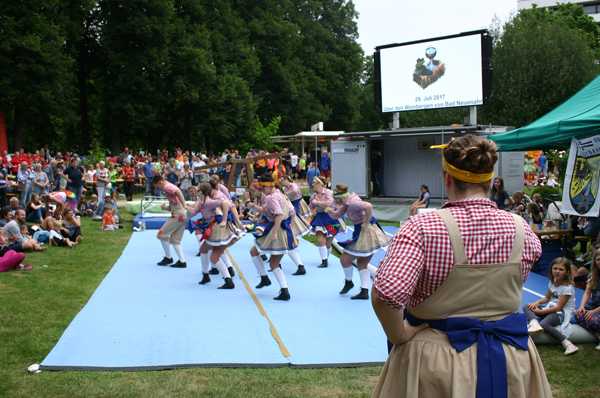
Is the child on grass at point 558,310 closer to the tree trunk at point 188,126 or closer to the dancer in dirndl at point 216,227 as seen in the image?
the dancer in dirndl at point 216,227

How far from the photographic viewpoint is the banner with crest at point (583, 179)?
957 centimetres

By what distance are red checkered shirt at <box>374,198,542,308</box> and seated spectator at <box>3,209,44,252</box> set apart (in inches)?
459

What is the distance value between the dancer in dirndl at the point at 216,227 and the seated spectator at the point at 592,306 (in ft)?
17.1

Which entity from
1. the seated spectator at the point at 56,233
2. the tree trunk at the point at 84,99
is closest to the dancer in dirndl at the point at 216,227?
the seated spectator at the point at 56,233

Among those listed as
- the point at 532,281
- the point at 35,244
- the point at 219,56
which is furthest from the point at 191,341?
the point at 219,56

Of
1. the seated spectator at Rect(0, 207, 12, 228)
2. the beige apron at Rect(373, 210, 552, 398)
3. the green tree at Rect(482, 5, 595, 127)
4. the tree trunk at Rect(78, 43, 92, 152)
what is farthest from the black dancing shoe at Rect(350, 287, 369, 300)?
the green tree at Rect(482, 5, 595, 127)

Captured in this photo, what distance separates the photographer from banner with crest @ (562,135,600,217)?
957 cm

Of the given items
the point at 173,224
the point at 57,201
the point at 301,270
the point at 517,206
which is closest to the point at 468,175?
the point at 301,270

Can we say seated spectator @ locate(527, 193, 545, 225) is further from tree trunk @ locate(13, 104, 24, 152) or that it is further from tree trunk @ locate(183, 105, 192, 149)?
tree trunk @ locate(183, 105, 192, 149)

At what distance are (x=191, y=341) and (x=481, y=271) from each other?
501cm

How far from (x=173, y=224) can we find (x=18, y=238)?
340cm

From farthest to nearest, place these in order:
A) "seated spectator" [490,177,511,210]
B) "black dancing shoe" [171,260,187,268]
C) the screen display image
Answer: the screen display image → "seated spectator" [490,177,511,210] → "black dancing shoe" [171,260,187,268]

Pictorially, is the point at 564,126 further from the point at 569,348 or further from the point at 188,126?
the point at 188,126

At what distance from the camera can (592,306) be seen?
6.92 m
